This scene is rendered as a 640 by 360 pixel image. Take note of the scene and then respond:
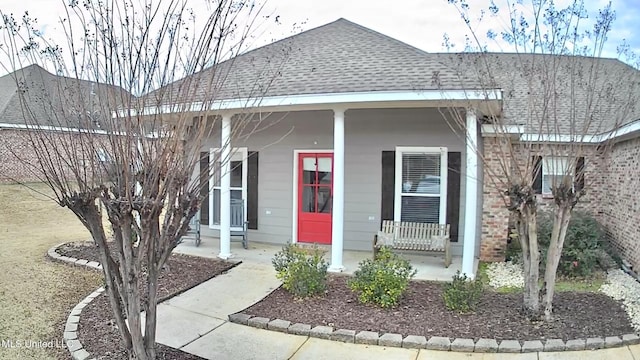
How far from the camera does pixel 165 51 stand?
3.56m

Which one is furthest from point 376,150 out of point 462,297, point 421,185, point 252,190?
point 462,297

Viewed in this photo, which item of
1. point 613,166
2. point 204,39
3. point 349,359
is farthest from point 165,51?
point 613,166

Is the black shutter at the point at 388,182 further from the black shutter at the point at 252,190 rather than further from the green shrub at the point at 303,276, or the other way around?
the green shrub at the point at 303,276

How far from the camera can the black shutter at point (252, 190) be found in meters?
9.86

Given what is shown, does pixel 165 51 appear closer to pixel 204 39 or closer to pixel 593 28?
pixel 204 39

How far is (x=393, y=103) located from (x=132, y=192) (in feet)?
14.9

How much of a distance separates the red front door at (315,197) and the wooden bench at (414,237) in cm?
140

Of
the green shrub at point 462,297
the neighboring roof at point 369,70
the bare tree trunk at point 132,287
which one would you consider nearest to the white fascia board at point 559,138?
the neighboring roof at point 369,70

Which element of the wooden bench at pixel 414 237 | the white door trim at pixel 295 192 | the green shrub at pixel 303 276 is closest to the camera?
the green shrub at pixel 303 276

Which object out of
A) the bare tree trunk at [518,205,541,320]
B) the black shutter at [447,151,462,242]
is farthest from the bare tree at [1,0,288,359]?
the black shutter at [447,151,462,242]

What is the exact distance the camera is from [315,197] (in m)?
9.52

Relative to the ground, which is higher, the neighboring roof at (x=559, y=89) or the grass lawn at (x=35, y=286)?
the neighboring roof at (x=559, y=89)

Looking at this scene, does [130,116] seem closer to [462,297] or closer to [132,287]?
[132,287]

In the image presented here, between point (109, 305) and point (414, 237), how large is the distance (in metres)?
5.36
